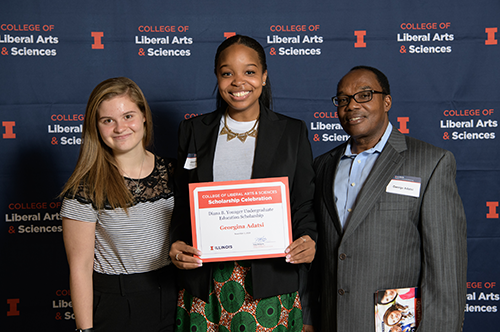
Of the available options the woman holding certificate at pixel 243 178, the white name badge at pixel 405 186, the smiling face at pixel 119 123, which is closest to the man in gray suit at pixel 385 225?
the white name badge at pixel 405 186

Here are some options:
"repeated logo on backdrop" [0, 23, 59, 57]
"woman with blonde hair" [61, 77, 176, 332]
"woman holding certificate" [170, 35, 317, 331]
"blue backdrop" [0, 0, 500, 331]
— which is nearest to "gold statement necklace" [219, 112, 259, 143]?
"woman holding certificate" [170, 35, 317, 331]

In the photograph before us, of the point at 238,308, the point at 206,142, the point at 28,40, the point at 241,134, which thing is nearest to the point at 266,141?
the point at 241,134

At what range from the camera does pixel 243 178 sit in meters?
1.62

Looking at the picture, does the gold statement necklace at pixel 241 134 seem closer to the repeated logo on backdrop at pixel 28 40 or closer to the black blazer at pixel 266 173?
the black blazer at pixel 266 173

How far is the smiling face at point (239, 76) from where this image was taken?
164cm

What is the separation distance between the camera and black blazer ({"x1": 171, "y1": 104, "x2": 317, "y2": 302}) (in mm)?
1594

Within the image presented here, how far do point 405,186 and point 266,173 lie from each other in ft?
2.21

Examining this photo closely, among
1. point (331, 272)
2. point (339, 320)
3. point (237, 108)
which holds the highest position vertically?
point (237, 108)

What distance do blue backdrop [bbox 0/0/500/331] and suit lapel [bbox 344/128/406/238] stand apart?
1374 mm

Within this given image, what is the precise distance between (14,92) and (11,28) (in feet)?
1.78

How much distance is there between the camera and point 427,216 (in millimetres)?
1590

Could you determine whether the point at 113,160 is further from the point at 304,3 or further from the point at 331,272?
the point at 304,3

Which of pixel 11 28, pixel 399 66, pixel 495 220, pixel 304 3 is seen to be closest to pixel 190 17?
pixel 304 3

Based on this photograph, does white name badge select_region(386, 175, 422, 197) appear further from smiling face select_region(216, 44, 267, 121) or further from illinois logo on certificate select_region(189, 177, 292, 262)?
smiling face select_region(216, 44, 267, 121)
